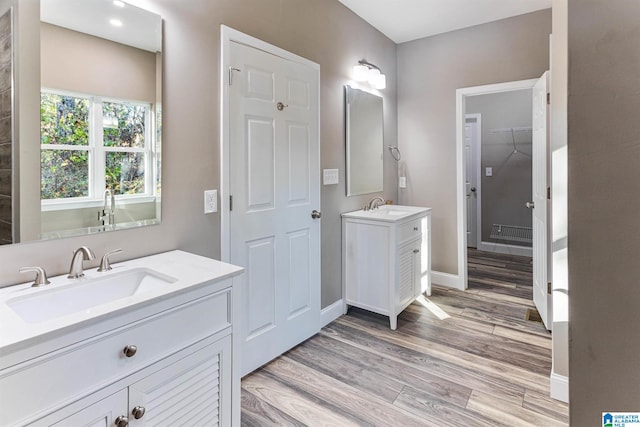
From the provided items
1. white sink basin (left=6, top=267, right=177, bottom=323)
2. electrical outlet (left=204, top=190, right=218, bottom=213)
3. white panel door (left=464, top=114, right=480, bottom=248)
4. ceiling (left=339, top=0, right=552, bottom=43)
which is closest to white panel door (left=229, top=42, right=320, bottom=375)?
electrical outlet (left=204, top=190, right=218, bottom=213)

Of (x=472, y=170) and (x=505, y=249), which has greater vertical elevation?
(x=472, y=170)

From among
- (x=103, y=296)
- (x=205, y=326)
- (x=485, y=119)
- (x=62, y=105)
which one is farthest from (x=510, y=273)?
(x=62, y=105)

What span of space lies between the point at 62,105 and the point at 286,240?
138cm

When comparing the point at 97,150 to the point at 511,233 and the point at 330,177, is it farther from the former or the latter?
the point at 511,233

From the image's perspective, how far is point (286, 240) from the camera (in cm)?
228

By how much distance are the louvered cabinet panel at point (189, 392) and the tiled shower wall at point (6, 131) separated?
74 centimetres

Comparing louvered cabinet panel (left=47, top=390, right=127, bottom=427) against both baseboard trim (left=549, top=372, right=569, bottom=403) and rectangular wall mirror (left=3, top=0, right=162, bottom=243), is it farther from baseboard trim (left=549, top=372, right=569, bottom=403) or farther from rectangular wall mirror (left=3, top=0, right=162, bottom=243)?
baseboard trim (left=549, top=372, right=569, bottom=403)

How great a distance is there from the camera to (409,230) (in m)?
2.81

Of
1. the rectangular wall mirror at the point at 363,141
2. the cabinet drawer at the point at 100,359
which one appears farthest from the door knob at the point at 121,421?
the rectangular wall mirror at the point at 363,141

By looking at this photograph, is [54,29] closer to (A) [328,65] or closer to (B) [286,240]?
(B) [286,240]

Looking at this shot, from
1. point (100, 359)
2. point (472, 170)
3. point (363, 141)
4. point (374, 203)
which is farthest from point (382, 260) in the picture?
point (472, 170)

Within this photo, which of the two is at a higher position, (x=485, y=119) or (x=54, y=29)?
(x=485, y=119)

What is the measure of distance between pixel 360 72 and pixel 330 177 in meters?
1.06

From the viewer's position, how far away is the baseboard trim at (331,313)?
2680 mm
